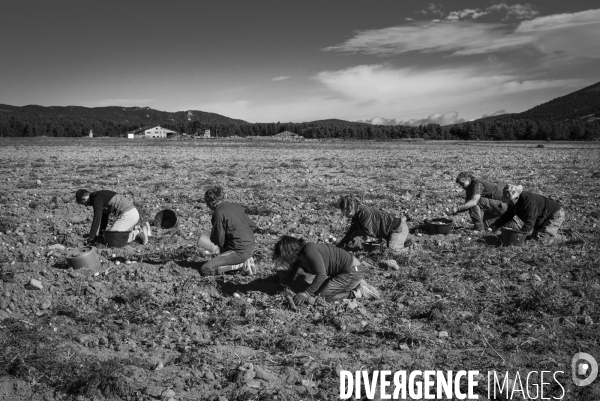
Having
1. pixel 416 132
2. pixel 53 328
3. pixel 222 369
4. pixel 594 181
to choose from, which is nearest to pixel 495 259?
pixel 222 369

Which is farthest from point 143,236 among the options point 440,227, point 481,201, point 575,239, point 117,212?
point 575,239

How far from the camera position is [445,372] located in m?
4.61

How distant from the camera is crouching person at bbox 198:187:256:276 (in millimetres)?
7051

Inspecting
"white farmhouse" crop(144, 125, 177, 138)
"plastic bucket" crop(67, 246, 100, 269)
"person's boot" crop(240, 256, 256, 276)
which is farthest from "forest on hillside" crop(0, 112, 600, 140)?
"plastic bucket" crop(67, 246, 100, 269)

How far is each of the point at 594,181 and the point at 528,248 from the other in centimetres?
1166

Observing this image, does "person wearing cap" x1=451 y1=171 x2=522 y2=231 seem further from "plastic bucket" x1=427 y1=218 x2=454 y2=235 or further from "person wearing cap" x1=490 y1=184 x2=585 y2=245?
"person wearing cap" x1=490 y1=184 x2=585 y2=245

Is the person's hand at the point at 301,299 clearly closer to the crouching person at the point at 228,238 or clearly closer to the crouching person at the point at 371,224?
the crouching person at the point at 228,238

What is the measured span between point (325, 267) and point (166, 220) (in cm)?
505

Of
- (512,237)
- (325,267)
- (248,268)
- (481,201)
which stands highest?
(481,201)

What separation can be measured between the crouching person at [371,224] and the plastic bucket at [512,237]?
1.97 metres

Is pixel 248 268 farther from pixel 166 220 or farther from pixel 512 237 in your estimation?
pixel 512 237

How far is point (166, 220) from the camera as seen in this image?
32.6 feet

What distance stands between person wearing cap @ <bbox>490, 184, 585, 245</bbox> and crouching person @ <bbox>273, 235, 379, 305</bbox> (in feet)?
12.9

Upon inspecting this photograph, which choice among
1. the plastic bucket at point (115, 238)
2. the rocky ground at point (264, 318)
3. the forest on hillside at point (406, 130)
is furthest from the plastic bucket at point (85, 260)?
the forest on hillside at point (406, 130)
